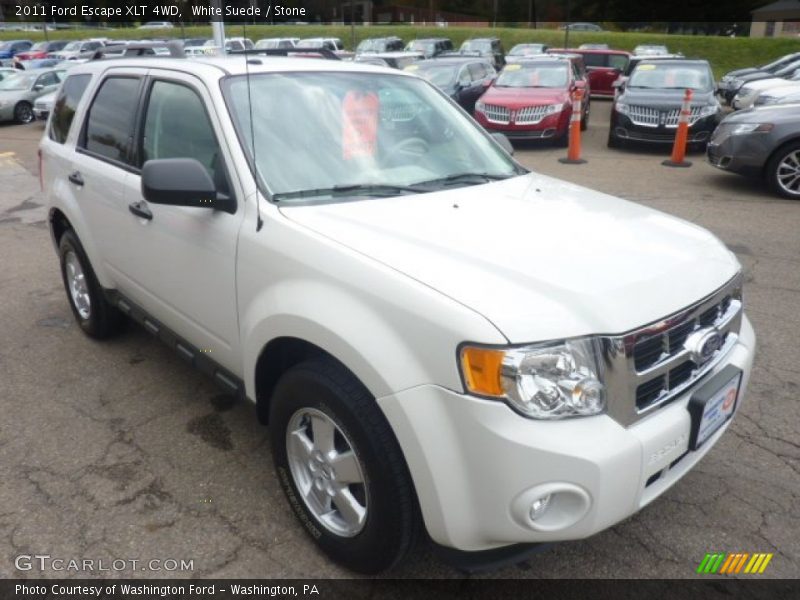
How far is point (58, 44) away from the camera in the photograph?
3819 centimetres

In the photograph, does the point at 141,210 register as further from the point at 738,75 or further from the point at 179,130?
the point at 738,75

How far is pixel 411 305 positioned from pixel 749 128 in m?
8.05

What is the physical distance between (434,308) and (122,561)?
167 cm

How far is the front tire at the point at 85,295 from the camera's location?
13.9ft

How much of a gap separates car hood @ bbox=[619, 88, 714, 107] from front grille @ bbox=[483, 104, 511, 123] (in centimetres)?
216

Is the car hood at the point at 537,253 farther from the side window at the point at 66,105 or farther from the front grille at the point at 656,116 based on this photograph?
the front grille at the point at 656,116

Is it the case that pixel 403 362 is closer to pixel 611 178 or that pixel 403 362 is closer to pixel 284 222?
pixel 284 222

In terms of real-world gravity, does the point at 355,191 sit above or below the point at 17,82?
above

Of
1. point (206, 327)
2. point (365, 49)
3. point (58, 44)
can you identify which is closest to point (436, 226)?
point (206, 327)

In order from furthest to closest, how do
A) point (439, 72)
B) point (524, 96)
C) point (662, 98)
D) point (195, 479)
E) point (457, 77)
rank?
1. point (439, 72)
2. point (457, 77)
3. point (524, 96)
4. point (662, 98)
5. point (195, 479)

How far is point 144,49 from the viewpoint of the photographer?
4.40m

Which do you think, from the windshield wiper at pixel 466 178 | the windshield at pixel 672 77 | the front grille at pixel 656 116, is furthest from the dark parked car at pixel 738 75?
the windshield wiper at pixel 466 178

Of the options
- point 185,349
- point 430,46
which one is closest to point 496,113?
point 185,349

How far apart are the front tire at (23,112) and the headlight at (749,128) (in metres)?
18.0
